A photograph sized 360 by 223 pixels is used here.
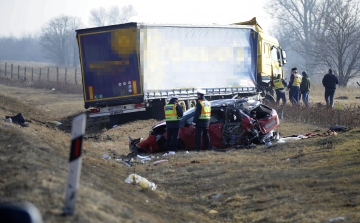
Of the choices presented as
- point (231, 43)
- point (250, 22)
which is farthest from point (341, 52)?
point (231, 43)

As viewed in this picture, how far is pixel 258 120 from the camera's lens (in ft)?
54.3

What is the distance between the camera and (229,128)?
655 inches

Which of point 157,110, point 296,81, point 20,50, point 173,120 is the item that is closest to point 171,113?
point 173,120

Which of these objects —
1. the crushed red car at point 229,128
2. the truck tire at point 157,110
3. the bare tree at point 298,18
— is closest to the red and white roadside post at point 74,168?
the crushed red car at point 229,128

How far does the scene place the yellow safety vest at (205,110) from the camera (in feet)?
52.5

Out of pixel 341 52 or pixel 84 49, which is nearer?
pixel 84 49

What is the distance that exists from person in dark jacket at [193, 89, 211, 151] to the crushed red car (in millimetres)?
372

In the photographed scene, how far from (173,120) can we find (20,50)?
433 feet

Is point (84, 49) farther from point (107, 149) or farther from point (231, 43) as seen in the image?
point (231, 43)

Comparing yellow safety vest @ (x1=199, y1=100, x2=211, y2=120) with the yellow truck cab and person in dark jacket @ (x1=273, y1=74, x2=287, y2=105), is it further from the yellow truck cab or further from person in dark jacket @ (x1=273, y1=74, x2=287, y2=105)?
the yellow truck cab

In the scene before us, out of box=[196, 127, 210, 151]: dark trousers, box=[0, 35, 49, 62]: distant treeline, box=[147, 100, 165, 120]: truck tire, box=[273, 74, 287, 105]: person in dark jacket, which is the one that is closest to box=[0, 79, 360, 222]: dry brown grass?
box=[196, 127, 210, 151]: dark trousers

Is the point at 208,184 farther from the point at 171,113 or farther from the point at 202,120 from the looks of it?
the point at 171,113

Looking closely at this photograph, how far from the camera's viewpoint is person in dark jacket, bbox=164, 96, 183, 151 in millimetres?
16453

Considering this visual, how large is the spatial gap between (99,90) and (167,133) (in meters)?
6.89
